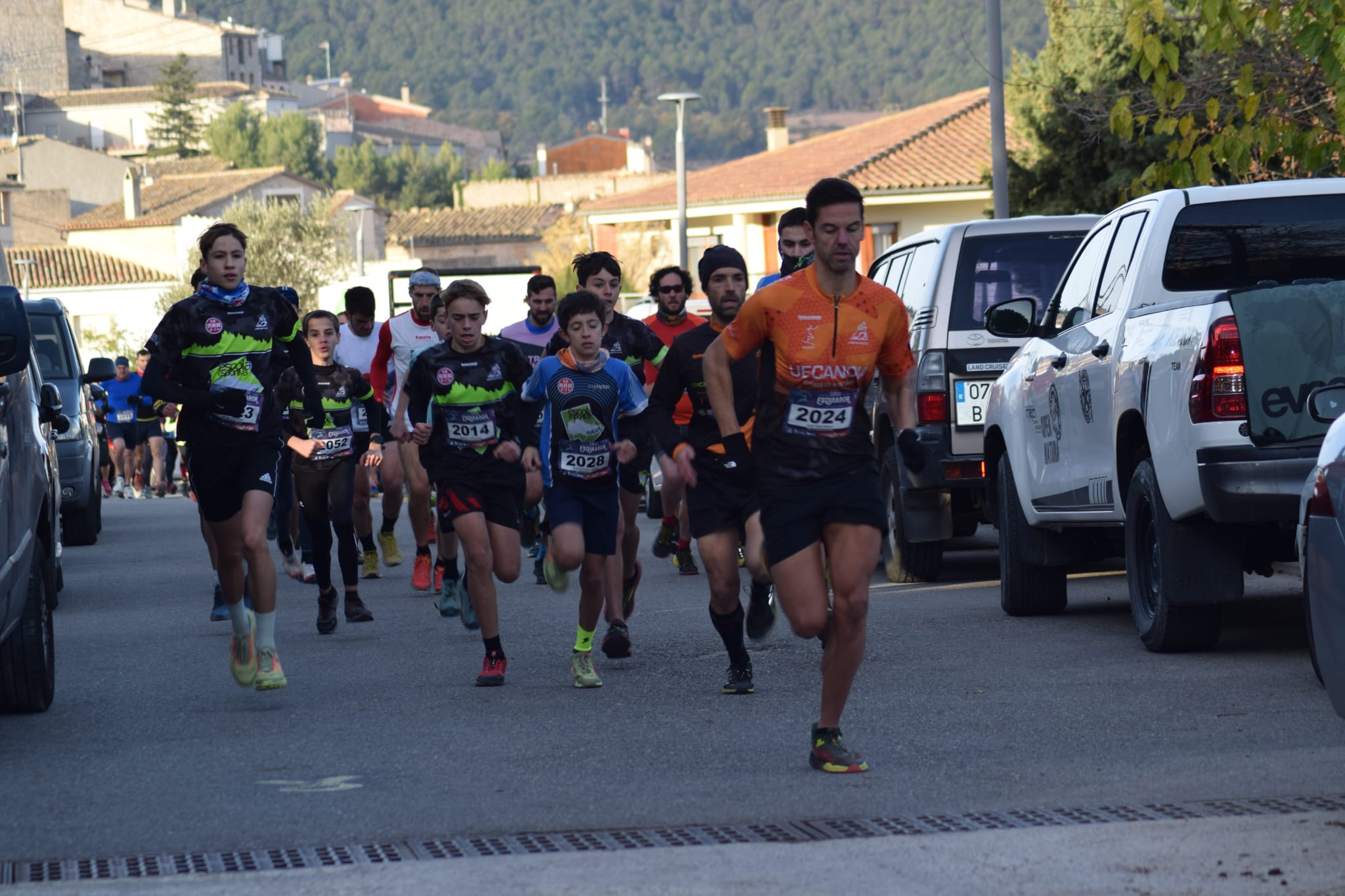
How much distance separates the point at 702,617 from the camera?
11492 mm

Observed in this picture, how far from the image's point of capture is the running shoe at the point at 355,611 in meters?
11.7

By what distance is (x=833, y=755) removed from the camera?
6.68 metres

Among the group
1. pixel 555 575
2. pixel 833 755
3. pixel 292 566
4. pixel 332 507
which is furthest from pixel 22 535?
pixel 292 566

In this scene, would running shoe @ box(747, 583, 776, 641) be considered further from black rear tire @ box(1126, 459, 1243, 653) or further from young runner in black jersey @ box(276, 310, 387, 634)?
young runner in black jersey @ box(276, 310, 387, 634)

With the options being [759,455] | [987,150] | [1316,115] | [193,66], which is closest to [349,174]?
[193,66]

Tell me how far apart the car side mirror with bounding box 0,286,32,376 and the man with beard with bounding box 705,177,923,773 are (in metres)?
2.36

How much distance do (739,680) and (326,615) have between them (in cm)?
345

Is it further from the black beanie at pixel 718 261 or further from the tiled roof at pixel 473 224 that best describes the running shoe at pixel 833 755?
the tiled roof at pixel 473 224

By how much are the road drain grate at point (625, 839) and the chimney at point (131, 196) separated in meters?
87.9

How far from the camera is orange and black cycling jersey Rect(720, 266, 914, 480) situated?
6770mm

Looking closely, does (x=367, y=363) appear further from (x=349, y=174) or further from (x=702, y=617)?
(x=349, y=174)

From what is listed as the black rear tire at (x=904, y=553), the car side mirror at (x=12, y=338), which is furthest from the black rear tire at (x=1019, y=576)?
the car side mirror at (x=12, y=338)

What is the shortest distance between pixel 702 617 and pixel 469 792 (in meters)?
4.99

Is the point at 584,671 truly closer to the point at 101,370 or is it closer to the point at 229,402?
the point at 229,402
